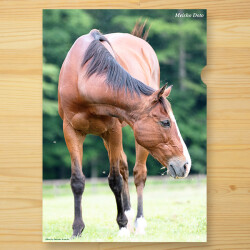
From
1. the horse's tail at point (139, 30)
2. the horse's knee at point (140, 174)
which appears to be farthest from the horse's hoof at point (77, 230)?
the horse's tail at point (139, 30)

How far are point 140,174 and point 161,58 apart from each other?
707 mm

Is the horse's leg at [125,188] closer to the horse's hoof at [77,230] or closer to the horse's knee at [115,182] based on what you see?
the horse's knee at [115,182]

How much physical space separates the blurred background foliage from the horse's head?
260mm

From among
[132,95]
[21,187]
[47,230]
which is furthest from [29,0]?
[47,230]

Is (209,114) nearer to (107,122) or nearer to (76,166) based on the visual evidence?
(107,122)

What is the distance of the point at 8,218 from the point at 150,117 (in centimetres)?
98

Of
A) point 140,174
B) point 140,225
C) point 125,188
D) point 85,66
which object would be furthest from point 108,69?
point 140,225

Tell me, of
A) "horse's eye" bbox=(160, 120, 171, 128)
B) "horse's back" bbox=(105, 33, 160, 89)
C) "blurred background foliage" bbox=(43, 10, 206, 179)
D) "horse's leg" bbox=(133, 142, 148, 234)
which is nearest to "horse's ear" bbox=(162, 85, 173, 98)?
"horse's eye" bbox=(160, 120, 171, 128)

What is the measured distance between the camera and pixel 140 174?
3.82m

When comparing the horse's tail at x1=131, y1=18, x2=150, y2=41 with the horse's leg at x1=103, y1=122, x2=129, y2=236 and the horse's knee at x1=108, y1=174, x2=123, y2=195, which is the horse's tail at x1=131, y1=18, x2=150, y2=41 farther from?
the horse's knee at x1=108, y1=174, x2=123, y2=195

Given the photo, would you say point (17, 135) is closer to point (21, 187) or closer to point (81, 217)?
point (21, 187)

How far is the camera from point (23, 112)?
354cm

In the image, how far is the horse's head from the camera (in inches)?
129

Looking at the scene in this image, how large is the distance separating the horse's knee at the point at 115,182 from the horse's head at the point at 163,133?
442 mm
